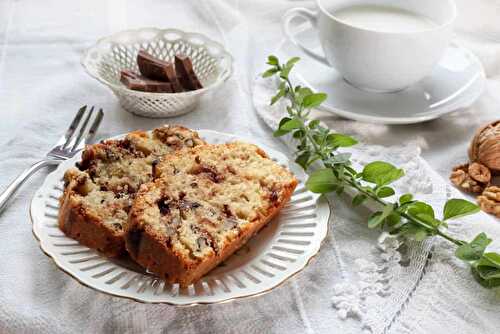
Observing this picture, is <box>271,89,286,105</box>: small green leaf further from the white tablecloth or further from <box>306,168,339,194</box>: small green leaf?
<box>306,168,339,194</box>: small green leaf

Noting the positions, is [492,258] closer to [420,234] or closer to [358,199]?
[420,234]

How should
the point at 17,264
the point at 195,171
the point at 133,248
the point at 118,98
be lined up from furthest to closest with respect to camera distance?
1. the point at 118,98
2. the point at 195,171
3. the point at 17,264
4. the point at 133,248

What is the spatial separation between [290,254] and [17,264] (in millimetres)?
621

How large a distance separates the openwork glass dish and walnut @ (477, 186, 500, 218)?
2.74 feet

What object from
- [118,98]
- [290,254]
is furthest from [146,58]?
[290,254]

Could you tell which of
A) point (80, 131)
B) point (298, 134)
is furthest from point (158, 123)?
point (298, 134)

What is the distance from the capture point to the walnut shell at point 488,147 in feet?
6.09

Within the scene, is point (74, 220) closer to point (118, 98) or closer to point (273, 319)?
point (273, 319)

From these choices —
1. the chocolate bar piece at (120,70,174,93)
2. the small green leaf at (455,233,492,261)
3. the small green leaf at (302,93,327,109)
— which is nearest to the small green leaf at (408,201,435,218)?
the small green leaf at (455,233,492,261)

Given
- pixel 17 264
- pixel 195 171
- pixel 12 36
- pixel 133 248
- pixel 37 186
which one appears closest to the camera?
pixel 133 248

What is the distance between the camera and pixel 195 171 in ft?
5.45

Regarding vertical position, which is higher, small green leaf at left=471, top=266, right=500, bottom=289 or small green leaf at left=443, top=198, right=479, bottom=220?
small green leaf at left=443, top=198, right=479, bottom=220

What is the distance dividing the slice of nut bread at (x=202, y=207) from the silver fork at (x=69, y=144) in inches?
15.1

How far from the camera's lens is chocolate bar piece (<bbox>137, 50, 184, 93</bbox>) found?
2072 mm
